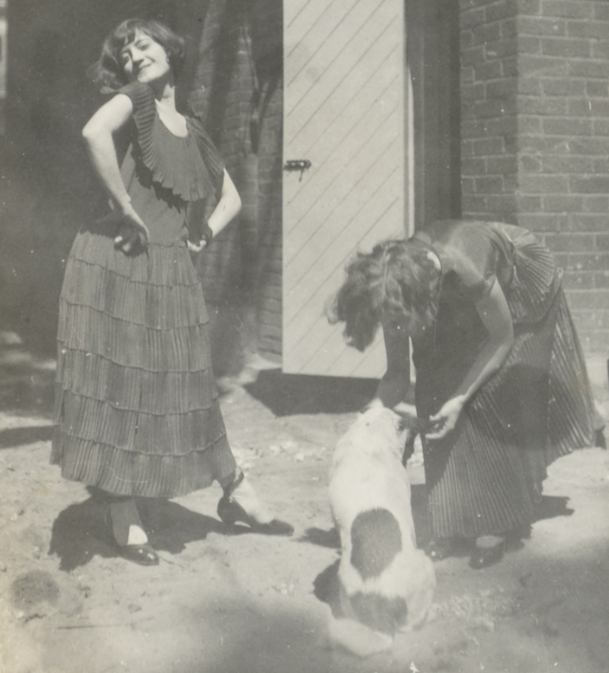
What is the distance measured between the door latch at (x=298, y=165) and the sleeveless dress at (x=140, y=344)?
232 centimetres

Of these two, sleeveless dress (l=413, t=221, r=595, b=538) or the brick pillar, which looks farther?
the brick pillar

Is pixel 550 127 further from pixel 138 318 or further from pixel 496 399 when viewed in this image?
pixel 138 318

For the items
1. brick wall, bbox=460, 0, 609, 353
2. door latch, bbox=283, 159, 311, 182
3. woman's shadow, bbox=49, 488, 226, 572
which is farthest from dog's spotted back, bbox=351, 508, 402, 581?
door latch, bbox=283, 159, 311, 182

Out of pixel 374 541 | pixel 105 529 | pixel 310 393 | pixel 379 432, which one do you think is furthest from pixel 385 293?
pixel 310 393

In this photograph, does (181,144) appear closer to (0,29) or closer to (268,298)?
(268,298)

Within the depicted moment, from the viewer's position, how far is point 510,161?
4.79m

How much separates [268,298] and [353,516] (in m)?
4.18

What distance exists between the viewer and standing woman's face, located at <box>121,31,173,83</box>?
327 cm

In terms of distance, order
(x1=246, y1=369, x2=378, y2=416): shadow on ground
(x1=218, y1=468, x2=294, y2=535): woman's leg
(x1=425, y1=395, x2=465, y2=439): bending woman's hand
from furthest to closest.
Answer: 1. (x1=246, y1=369, x2=378, y2=416): shadow on ground
2. (x1=218, y1=468, x2=294, y2=535): woman's leg
3. (x1=425, y1=395, x2=465, y2=439): bending woman's hand

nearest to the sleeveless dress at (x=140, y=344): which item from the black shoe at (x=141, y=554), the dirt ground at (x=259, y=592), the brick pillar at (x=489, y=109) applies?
the black shoe at (x=141, y=554)

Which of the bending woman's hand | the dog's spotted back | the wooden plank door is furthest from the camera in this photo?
the wooden plank door

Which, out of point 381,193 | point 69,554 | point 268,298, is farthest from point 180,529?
point 268,298

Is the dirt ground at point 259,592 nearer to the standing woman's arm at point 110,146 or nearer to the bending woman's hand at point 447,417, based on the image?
the bending woman's hand at point 447,417

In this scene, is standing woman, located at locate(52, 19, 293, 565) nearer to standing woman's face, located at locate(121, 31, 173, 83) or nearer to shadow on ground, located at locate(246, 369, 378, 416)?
standing woman's face, located at locate(121, 31, 173, 83)
